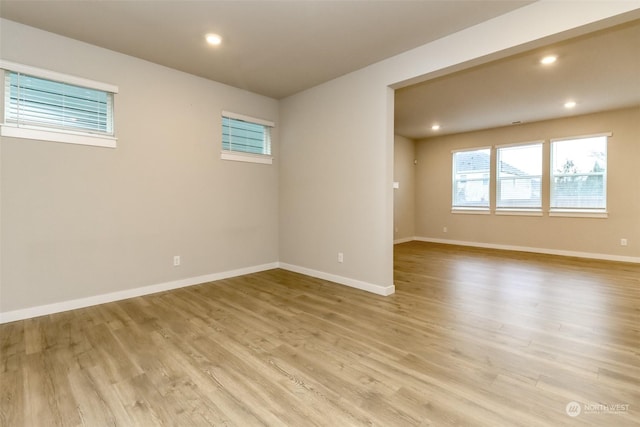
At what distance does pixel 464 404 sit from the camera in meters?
1.65

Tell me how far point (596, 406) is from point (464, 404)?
0.71 metres

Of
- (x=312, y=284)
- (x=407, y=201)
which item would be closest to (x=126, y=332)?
(x=312, y=284)

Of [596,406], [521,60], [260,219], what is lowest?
[596,406]

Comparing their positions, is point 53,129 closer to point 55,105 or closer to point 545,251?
point 55,105

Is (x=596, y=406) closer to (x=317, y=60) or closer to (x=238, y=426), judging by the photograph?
(x=238, y=426)

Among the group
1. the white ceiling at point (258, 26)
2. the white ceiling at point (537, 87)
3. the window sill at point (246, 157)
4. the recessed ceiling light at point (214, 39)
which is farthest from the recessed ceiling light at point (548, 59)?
the window sill at point (246, 157)

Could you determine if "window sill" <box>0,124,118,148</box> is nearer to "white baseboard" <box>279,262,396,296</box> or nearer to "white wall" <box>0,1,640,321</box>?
"white wall" <box>0,1,640,321</box>

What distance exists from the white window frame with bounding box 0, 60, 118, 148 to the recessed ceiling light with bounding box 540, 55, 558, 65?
4.89 m

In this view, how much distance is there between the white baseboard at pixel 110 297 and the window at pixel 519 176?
5.91 m

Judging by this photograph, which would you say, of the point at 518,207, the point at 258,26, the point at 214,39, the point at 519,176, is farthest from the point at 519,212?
the point at 214,39

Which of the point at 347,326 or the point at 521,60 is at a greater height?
the point at 521,60

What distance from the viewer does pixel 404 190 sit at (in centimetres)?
808

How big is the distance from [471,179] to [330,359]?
6723 mm

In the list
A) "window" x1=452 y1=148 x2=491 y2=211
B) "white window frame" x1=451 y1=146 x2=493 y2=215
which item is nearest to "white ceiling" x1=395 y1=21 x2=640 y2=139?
"white window frame" x1=451 y1=146 x2=493 y2=215
